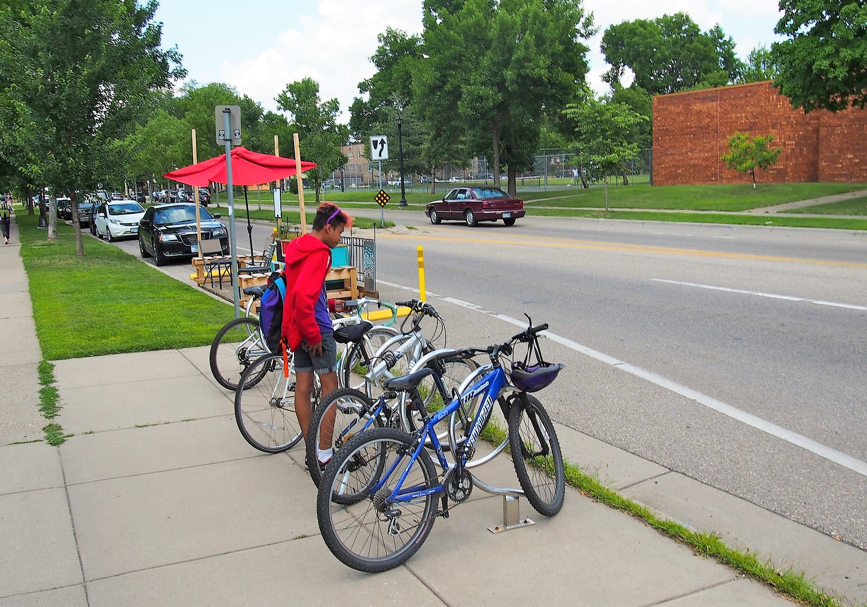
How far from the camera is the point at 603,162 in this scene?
31719mm

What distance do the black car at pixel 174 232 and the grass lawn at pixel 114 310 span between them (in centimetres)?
85

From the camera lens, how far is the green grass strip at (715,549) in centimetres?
369

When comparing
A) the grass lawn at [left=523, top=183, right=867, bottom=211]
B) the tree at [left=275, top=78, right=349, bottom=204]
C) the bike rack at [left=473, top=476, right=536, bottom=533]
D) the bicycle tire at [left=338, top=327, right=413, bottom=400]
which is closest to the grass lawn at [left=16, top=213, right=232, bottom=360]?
the bicycle tire at [left=338, top=327, right=413, bottom=400]

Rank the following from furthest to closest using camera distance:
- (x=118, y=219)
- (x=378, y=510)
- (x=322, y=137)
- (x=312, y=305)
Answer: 1. (x=322, y=137)
2. (x=118, y=219)
3. (x=312, y=305)
4. (x=378, y=510)

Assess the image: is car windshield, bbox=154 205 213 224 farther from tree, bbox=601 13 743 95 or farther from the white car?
tree, bbox=601 13 743 95

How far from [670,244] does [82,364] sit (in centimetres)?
1529

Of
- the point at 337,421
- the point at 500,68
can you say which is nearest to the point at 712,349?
the point at 337,421

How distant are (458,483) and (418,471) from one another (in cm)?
28

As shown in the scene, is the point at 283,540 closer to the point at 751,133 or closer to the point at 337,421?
Answer: the point at 337,421

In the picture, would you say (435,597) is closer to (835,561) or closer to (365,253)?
(835,561)

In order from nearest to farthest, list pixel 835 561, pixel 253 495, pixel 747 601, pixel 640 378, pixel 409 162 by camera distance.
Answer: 1. pixel 747 601
2. pixel 835 561
3. pixel 253 495
4. pixel 640 378
5. pixel 409 162

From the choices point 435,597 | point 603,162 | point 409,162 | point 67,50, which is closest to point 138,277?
point 67,50

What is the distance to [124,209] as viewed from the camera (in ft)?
104

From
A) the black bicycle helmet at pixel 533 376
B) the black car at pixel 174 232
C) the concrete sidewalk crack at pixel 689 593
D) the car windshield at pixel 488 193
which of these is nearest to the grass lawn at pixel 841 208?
the car windshield at pixel 488 193
